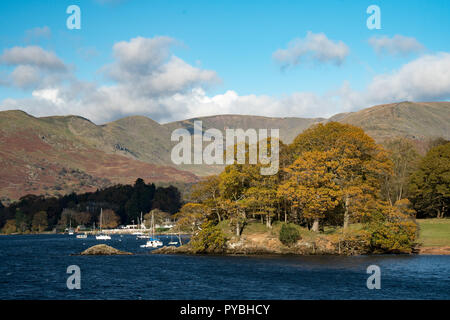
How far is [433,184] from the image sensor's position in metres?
110

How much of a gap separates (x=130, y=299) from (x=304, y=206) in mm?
52064

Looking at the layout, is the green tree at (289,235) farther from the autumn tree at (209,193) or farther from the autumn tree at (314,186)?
the autumn tree at (209,193)

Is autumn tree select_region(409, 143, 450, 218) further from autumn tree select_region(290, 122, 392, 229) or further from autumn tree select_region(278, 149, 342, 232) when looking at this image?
autumn tree select_region(278, 149, 342, 232)

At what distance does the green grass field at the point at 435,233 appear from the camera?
85.2m

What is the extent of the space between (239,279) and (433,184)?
71.1 metres

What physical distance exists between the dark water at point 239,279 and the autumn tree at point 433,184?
3589cm

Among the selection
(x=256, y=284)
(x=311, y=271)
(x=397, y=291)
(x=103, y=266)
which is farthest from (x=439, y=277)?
(x=103, y=266)

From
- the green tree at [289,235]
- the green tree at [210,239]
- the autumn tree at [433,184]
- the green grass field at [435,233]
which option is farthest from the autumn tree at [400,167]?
the green tree at [210,239]

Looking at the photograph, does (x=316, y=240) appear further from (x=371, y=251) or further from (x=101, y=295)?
(x=101, y=295)

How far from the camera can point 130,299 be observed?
4781cm

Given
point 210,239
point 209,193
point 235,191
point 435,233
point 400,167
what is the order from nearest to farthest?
point 435,233 → point 210,239 → point 235,191 → point 209,193 → point 400,167

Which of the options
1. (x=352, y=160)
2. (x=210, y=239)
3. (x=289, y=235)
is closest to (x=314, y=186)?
(x=352, y=160)

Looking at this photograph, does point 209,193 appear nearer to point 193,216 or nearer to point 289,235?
point 193,216
